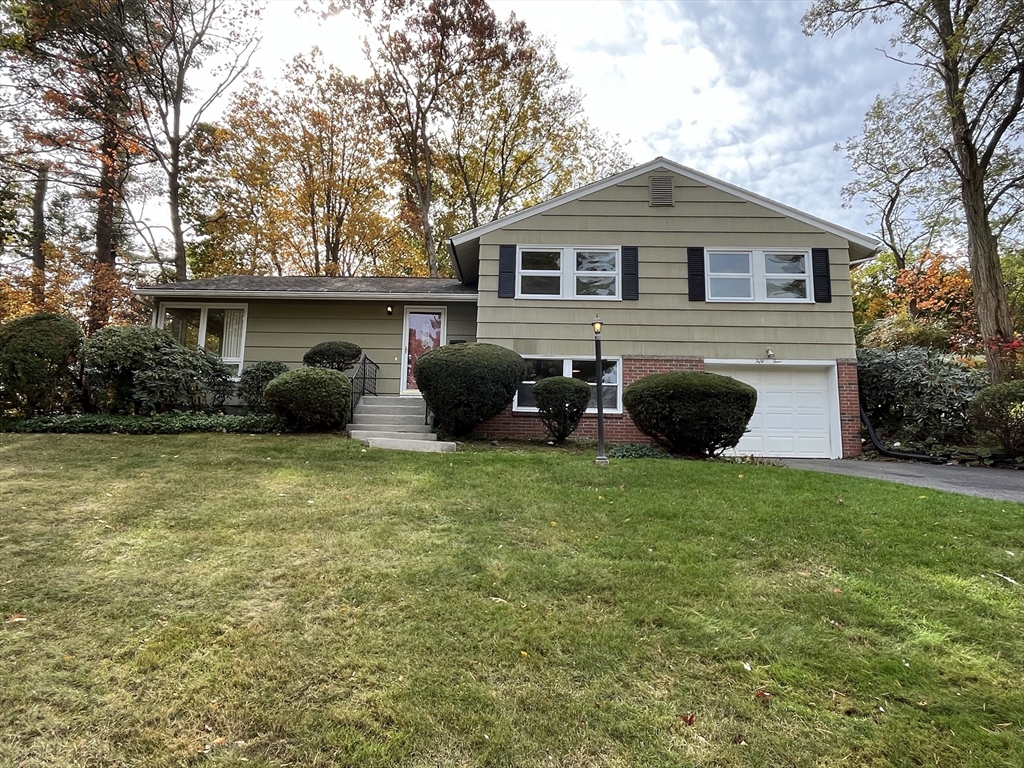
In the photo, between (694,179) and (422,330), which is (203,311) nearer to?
(422,330)

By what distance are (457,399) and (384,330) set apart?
3.93m

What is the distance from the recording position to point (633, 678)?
2.32 m

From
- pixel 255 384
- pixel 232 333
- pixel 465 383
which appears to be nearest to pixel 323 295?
pixel 255 384

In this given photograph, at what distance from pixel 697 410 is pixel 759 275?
179 inches

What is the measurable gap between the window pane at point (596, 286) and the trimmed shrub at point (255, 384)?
644cm

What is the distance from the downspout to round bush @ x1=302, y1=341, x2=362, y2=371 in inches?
421

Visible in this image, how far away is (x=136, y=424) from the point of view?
8.53 meters

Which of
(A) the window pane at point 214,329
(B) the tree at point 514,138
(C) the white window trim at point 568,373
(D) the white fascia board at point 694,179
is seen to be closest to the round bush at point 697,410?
(C) the white window trim at point 568,373

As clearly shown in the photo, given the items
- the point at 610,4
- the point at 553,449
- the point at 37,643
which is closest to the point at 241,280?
the point at 553,449

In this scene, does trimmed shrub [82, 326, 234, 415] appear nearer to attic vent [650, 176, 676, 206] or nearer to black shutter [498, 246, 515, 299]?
black shutter [498, 246, 515, 299]

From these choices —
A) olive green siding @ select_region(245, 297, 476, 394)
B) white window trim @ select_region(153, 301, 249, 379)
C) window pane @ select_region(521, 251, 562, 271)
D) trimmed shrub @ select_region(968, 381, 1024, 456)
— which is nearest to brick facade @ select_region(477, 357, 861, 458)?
trimmed shrub @ select_region(968, 381, 1024, 456)

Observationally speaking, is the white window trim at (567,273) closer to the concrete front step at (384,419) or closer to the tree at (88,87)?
the concrete front step at (384,419)

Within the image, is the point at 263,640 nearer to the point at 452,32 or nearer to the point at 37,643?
the point at 37,643

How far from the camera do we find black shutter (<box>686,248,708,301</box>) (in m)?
10.5
